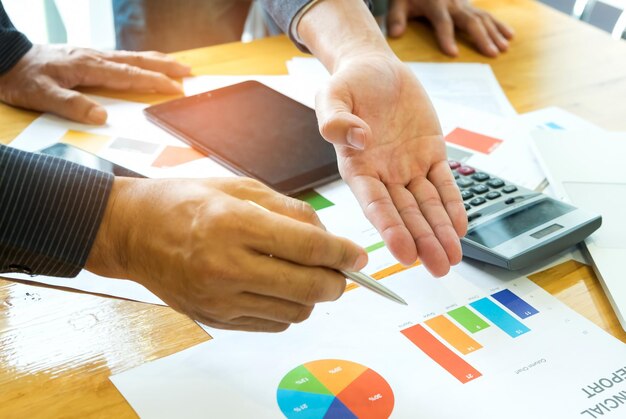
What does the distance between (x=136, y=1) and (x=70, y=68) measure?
645 millimetres

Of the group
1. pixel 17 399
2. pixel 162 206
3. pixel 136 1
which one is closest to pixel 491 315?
pixel 162 206

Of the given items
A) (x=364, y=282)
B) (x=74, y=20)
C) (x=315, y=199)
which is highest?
(x=364, y=282)

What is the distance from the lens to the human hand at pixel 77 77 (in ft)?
3.67

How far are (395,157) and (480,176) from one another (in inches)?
4.6

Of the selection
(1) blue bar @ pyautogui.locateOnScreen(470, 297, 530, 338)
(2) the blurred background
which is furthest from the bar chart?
(2) the blurred background

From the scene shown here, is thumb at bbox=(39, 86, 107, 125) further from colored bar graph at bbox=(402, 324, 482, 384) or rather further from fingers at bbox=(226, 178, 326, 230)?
colored bar graph at bbox=(402, 324, 482, 384)

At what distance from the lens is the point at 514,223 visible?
87cm

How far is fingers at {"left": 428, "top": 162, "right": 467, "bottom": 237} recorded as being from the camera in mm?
832

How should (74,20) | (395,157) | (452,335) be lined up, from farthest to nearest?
(74,20)
(395,157)
(452,335)

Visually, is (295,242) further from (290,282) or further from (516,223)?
→ (516,223)

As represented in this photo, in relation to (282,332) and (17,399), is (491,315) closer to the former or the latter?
(282,332)

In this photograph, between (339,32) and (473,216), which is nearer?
(473,216)

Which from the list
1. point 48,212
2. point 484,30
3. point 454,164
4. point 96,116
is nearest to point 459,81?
point 484,30

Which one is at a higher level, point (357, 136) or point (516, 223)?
point (357, 136)
